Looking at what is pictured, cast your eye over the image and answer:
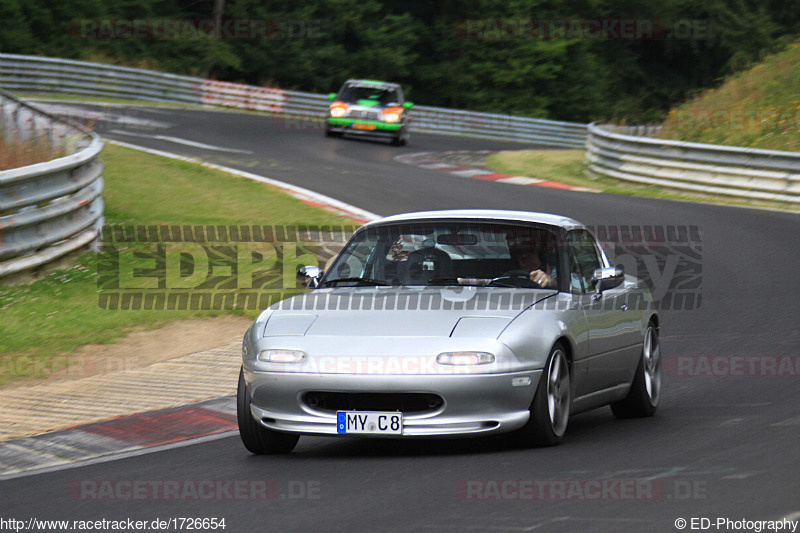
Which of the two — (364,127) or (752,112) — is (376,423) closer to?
(752,112)

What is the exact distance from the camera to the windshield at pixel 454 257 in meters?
7.89

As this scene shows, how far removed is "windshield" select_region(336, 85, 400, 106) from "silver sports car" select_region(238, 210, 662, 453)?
24633mm

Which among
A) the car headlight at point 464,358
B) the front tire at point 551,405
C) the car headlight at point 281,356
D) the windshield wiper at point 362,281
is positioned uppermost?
the windshield wiper at point 362,281

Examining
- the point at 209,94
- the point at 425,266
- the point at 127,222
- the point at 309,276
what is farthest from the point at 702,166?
the point at 209,94

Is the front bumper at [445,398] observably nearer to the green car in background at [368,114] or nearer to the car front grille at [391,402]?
the car front grille at [391,402]

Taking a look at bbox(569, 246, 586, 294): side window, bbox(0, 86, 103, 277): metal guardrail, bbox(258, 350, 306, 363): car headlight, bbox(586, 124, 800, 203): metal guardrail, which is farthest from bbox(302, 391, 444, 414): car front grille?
bbox(586, 124, 800, 203): metal guardrail

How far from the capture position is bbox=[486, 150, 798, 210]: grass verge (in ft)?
76.8

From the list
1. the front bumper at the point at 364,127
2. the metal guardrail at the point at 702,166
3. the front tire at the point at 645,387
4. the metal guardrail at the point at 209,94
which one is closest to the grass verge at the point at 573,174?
the metal guardrail at the point at 702,166

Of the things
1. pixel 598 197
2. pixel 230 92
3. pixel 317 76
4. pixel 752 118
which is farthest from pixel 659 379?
pixel 317 76

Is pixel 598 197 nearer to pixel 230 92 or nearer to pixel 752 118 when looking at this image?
pixel 752 118

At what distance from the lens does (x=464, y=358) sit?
6754mm

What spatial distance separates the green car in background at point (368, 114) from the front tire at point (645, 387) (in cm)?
2388

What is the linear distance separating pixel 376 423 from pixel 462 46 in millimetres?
53539

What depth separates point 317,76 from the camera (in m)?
54.6
